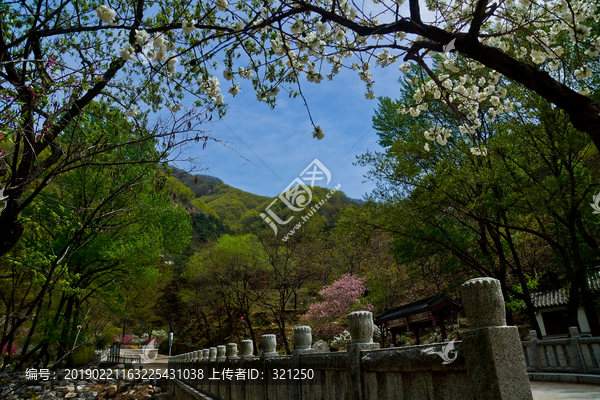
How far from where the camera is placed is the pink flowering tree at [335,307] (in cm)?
1975

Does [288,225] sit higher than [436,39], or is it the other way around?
[288,225]

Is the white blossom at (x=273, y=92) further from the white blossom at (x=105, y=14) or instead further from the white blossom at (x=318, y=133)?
the white blossom at (x=105, y=14)

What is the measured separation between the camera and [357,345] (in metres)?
3.69

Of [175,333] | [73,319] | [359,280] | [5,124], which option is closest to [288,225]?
[359,280]

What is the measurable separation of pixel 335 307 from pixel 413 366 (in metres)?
17.9

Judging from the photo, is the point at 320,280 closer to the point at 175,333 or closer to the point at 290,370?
the point at 290,370

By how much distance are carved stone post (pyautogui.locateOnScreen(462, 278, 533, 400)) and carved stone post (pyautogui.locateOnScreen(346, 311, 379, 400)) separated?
141 cm

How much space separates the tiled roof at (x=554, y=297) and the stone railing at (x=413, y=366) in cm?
1680

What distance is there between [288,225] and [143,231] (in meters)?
9.90

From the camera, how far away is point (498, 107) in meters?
6.25

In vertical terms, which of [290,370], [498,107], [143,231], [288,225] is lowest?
[290,370]

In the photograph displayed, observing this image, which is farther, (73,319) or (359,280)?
(359,280)

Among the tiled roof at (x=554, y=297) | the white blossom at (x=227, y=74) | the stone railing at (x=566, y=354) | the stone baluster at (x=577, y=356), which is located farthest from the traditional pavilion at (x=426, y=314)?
the white blossom at (x=227, y=74)

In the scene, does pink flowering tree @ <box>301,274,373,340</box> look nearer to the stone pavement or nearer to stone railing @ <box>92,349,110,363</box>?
the stone pavement
